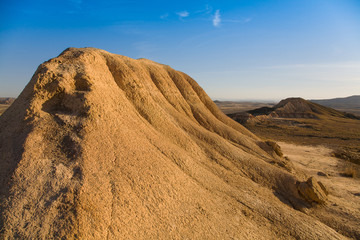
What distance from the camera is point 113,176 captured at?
5027 mm

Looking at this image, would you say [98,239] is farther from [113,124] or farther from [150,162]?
[113,124]

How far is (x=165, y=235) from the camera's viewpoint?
4.65m

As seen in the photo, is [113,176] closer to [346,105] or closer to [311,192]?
[311,192]

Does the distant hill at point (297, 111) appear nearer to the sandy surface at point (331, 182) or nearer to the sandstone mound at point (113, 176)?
the sandy surface at point (331, 182)

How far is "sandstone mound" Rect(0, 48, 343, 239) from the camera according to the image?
410 cm

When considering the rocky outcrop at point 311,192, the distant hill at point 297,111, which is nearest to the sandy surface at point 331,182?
the rocky outcrop at point 311,192

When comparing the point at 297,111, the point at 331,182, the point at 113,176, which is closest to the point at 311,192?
the point at 331,182

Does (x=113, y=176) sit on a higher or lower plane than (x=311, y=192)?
higher

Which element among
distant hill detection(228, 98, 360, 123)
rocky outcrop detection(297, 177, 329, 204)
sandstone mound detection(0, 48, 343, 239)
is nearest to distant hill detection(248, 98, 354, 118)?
distant hill detection(228, 98, 360, 123)

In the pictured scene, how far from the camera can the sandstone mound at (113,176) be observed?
161 inches

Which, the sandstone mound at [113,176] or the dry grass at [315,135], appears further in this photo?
the dry grass at [315,135]

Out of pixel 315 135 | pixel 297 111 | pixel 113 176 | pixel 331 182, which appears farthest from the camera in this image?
pixel 297 111

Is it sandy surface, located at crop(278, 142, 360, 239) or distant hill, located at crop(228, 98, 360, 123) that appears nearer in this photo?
sandy surface, located at crop(278, 142, 360, 239)

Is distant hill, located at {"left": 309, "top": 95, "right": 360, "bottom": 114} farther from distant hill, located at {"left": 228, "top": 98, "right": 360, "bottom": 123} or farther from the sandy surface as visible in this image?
the sandy surface
